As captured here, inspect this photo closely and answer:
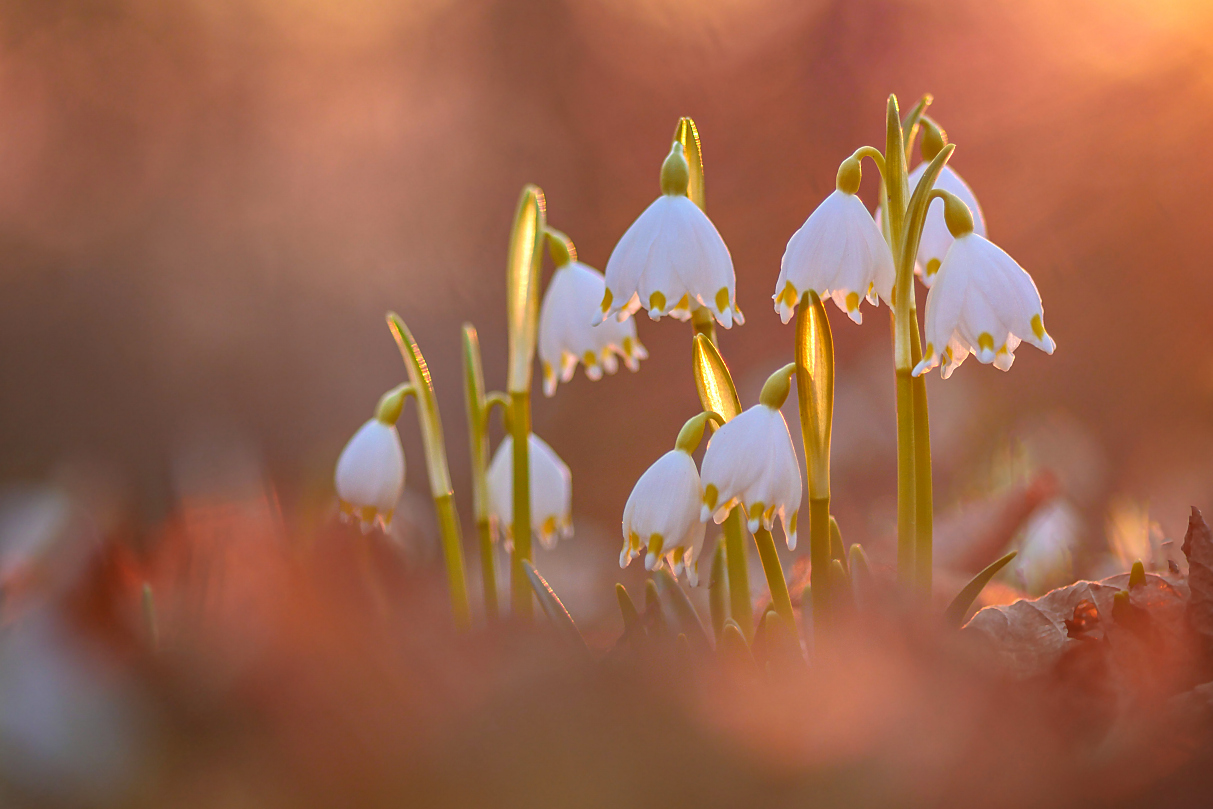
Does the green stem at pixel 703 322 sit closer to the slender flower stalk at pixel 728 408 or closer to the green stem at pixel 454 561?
the slender flower stalk at pixel 728 408

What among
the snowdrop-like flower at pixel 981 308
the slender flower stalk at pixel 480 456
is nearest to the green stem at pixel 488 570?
the slender flower stalk at pixel 480 456

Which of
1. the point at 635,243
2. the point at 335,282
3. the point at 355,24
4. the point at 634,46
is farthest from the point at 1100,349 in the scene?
the point at 355,24

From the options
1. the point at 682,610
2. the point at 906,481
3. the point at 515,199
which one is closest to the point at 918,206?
the point at 906,481

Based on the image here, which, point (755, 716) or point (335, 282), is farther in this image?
point (335, 282)

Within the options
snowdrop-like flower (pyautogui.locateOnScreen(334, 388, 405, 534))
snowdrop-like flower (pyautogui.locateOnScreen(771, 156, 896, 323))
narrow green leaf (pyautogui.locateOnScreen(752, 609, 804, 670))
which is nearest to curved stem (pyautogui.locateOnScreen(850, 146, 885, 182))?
snowdrop-like flower (pyautogui.locateOnScreen(771, 156, 896, 323))

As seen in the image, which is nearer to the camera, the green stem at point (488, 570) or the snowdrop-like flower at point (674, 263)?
the snowdrop-like flower at point (674, 263)

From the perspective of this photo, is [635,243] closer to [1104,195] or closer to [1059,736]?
[1059,736]
